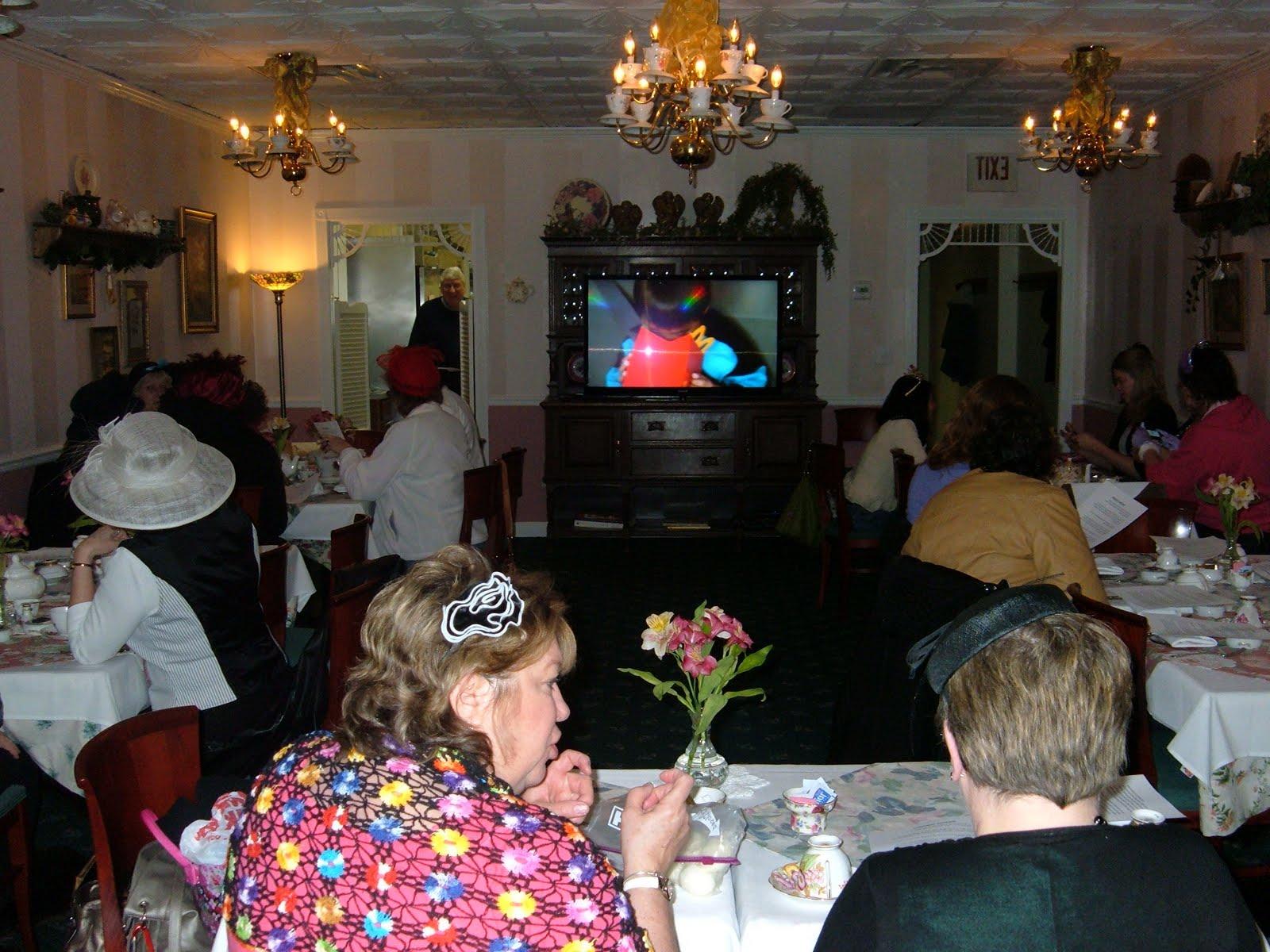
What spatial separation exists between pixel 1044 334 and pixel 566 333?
15.5 feet

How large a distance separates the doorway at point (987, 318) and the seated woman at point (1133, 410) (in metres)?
3.46

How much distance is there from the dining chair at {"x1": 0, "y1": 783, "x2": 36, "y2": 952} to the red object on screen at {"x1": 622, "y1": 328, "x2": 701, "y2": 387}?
21.0 feet

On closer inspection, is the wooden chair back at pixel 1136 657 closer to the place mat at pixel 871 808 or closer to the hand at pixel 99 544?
the place mat at pixel 871 808

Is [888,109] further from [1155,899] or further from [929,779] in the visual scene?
[1155,899]

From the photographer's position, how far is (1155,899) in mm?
1354

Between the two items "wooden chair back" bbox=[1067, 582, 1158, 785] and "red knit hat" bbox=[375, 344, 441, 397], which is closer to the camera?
"wooden chair back" bbox=[1067, 582, 1158, 785]

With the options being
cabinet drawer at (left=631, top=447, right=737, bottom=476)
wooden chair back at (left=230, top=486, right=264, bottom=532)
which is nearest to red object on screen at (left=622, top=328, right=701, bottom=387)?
cabinet drawer at (left=631, top=447, right=737, bottom=476)

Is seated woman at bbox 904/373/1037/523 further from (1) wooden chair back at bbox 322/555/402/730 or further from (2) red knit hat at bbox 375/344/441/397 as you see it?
(2) red knit hat at bbox 375/344/441/397

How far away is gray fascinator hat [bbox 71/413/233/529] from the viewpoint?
10.2ft

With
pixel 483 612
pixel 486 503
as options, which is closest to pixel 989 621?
pixel 483 612

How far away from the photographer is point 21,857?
3.03 meters

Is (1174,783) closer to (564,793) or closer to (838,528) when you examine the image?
(564,793)

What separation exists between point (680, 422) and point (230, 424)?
4354 millimetres

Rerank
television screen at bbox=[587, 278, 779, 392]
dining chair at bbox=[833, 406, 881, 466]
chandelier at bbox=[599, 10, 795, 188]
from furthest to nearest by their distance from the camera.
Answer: television screen at bbox=[587, 278, 779, 392] → dining chair at bbox=[833, 406, 881, 466] → chandelier at bbox=[599, 10, 795, 188]
